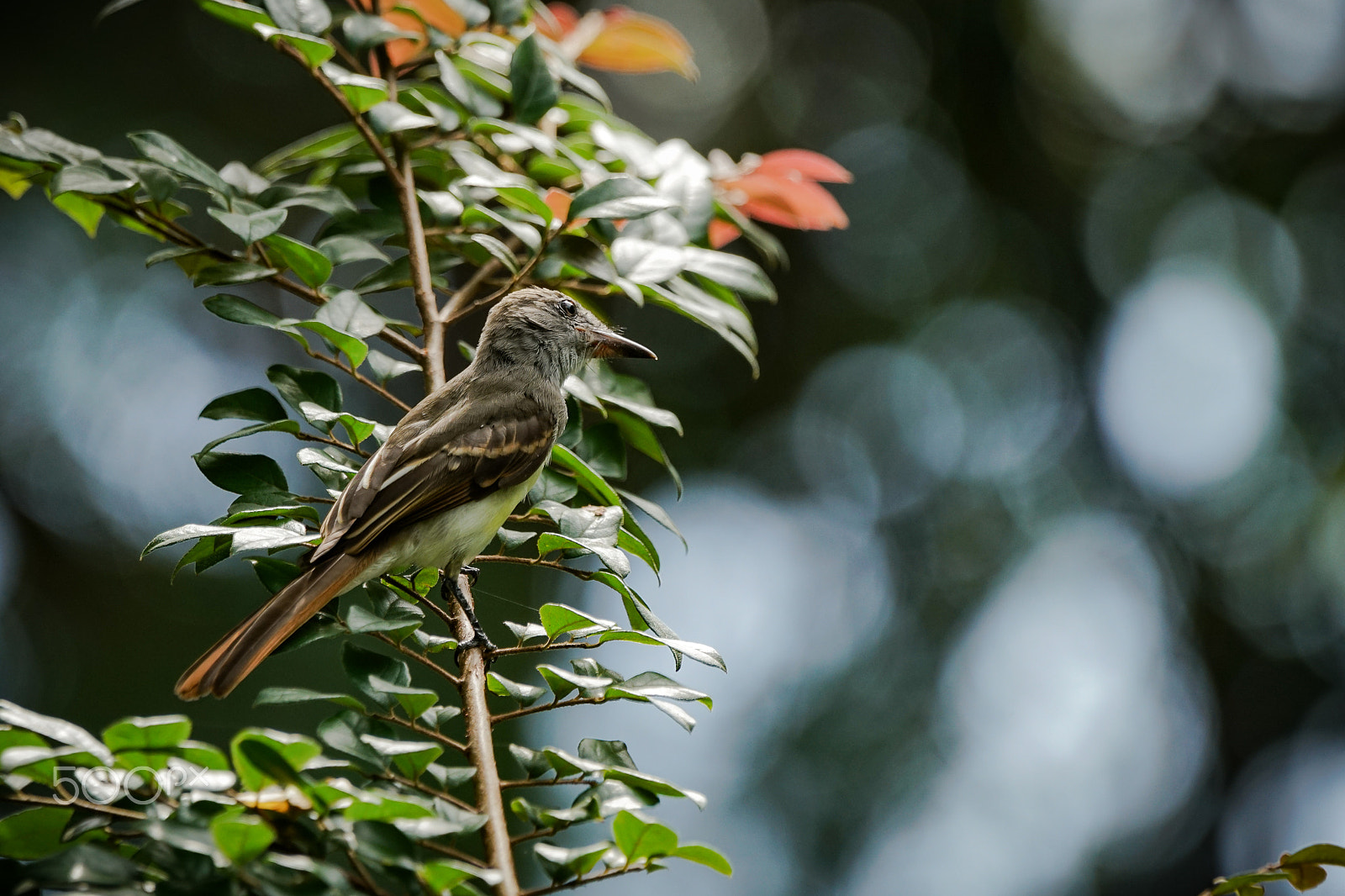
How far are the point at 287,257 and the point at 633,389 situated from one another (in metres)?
0.66

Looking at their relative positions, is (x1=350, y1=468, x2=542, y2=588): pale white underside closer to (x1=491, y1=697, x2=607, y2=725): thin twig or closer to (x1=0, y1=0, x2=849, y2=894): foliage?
(x1=0, y1=0, x2=849, y2=894): foliage

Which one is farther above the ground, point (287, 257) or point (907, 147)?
point (907, 147)

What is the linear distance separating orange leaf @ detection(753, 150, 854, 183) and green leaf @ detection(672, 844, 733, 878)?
5.02ft

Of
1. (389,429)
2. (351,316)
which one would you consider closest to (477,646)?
(351,316)

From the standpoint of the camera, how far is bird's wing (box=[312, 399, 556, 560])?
81.2 inches

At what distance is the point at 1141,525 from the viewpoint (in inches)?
239

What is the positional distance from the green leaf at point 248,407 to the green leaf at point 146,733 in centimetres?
71

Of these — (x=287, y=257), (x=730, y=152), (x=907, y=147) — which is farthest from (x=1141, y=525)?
(x=287, y=257)

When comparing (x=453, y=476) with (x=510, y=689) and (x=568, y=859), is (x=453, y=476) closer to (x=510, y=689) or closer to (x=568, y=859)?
(x=510, y=689)

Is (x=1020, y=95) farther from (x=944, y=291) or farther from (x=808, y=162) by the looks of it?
(x=808, y=162)

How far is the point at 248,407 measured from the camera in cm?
177

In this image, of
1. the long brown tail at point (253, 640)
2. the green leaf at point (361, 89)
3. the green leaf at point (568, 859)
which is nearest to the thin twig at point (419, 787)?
the green leaf at point (568, 859)

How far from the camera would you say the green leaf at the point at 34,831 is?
1.19 metres

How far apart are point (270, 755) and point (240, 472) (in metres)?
0.64
